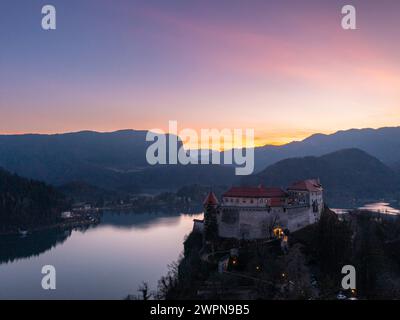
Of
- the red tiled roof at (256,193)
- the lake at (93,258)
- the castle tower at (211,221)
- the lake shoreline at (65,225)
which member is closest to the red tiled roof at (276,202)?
the red tiled roof at (256,193)

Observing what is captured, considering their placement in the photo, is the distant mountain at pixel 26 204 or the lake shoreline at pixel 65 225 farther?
the distant mountain at pixel 26 204

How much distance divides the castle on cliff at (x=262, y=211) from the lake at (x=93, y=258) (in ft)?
32.1

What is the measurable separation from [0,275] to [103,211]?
77146mm

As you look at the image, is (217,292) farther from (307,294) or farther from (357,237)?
(357,237)

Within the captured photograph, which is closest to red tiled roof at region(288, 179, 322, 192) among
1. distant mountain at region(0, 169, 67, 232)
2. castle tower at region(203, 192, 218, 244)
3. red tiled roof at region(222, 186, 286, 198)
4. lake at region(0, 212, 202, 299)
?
red tiled roof at region(222, 186, 286, 198)

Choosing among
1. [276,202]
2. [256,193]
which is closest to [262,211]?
[276,202]

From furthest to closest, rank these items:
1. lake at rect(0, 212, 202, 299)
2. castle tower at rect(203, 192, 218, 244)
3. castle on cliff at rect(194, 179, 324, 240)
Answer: lake at rect(0, 212, 202, 299) → castle tower at rect(203, 192, 218, 244) → castle on cliff at rect(194, 179, 324, 240)

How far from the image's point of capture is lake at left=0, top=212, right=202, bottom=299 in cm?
4562

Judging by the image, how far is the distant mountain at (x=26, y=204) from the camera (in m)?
98.2

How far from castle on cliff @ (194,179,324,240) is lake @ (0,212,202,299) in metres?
9.78

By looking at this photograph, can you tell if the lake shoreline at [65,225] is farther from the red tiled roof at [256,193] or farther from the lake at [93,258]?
the red tiled roof at [256,193]

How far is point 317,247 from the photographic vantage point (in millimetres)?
37062

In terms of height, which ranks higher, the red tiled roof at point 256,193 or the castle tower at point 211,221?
the red tiled roof at point 256,193

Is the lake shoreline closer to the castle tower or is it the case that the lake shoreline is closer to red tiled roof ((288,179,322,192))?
the castle tower
